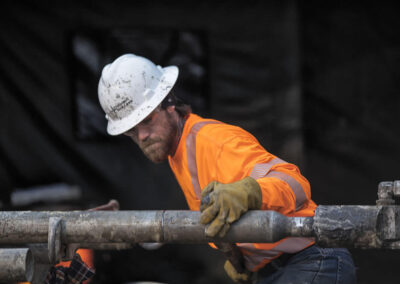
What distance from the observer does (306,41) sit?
4379 mm

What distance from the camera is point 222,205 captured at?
5.55 ft

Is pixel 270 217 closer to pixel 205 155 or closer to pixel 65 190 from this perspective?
pixel 205 155

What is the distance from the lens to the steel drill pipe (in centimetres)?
167

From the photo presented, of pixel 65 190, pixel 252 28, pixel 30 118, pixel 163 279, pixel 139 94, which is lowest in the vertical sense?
pixel 163 279

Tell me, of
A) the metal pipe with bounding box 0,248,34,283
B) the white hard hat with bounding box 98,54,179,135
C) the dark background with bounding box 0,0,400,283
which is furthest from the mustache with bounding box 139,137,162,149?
the dark background with bounding box 0,0,400,283

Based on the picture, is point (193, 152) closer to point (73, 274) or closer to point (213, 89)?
point (73, 274)

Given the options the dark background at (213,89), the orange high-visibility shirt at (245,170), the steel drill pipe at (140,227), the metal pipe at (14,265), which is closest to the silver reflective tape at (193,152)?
the orange high-visibility shirt at (245,170)

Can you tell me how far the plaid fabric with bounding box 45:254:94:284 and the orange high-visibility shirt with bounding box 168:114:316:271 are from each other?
596 millimetres

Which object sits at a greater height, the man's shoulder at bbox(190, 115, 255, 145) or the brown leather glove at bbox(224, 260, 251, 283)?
the man's shoulder at bbox(190, 115, 255, 145)

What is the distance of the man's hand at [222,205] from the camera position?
1679 mm

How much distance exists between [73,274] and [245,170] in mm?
840

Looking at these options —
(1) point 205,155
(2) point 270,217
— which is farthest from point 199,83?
(2) point 270,217

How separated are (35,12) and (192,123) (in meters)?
2.50

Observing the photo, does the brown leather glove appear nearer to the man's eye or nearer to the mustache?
the mustache
